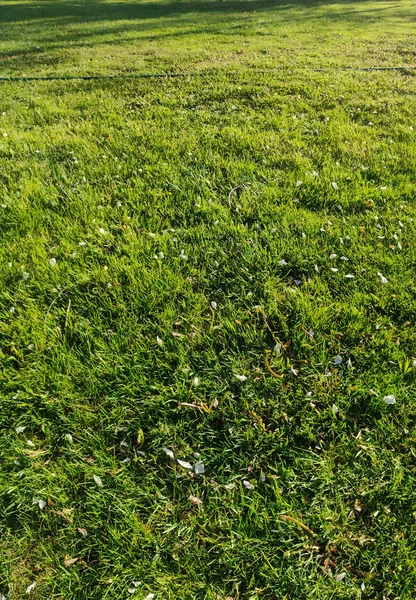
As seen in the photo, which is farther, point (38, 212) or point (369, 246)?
point (38, 212)

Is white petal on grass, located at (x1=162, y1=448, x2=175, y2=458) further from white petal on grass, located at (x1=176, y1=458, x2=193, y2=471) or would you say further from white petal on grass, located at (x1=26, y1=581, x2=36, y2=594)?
white petal on grass, located at (x1=26, y1=581, x2=36, y2=594)

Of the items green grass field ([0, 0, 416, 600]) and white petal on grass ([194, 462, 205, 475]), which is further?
white petal on grass ([194, 462, 205, 475])

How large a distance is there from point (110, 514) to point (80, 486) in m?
0.21

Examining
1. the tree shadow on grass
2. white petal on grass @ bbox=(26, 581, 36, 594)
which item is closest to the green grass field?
white petal on grass @ bbox=(26, 581, 36, 594)

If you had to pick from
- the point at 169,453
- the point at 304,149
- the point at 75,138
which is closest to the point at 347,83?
the point at 304,149

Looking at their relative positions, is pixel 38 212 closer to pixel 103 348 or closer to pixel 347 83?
pixel 103 348

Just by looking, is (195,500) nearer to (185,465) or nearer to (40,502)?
(185,465)

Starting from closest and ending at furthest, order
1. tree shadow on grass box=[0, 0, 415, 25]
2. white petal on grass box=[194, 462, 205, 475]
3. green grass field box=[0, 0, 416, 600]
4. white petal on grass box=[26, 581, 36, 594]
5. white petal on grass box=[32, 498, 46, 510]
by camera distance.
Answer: white petal on grass box=[26, 581, 36, 594]
green grass field box=[0, 0, 416, 600]
white petal on grass box=[32, 498, 46, 510]
white petal on grass box=[194, 462, 205, 475]
tree shadow on grass box=[0, 0, 415, 25]

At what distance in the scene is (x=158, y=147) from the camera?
4598 mm

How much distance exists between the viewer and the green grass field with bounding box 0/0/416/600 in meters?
1.69

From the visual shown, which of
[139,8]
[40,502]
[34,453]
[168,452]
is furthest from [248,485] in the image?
[139,8]

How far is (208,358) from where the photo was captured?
Answer: 95.6 inches

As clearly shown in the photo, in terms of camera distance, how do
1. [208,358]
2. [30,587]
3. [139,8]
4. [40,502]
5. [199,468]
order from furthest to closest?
1. [139,8]
2. [208,358]
3. [199,468]
4. [40,502]
5. [30,587]

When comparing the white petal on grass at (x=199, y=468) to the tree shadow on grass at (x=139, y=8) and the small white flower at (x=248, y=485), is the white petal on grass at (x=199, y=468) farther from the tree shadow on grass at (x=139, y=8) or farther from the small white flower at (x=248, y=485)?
the tree shadow on grass at (x=139, y=8)
